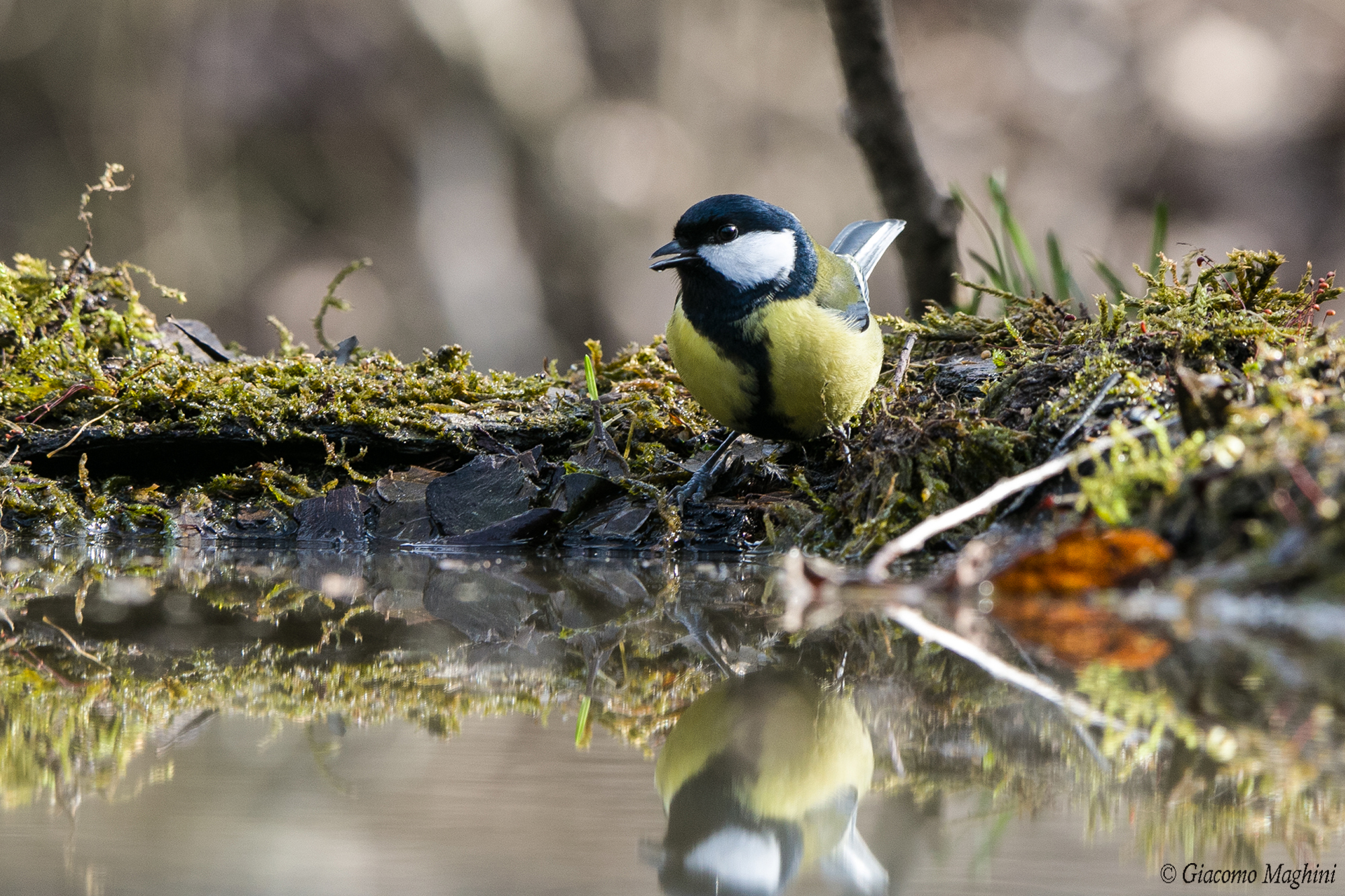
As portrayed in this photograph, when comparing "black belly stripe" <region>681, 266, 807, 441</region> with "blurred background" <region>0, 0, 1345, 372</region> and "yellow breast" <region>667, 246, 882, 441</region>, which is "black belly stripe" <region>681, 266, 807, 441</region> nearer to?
"yellow breast" <region>667, 246, 882, 441</region>

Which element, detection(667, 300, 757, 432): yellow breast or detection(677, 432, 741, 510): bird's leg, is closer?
detection(667, 300, 757, 432): yellow breast

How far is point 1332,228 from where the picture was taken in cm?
938

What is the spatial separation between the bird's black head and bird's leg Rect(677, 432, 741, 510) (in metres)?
0.41

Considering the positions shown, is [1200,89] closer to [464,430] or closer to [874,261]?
[874,261]

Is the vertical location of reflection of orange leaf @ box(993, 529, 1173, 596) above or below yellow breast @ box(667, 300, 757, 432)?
below

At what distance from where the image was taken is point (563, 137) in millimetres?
10531

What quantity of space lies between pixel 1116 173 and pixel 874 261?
7.01 m

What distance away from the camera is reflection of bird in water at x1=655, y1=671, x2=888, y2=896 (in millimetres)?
919

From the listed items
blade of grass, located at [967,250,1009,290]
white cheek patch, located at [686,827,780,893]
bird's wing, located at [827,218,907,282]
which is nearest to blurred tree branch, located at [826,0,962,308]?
blade of grass, located at [967,250,1009,290]

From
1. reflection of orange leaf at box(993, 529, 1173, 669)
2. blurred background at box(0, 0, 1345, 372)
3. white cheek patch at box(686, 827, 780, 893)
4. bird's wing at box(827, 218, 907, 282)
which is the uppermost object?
blurred background at box(0, 0, 1345, 372)

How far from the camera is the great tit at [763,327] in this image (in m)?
2.73

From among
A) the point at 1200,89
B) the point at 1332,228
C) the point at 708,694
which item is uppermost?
the point at 1200,89

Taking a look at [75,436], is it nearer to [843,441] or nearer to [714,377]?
[714,377]

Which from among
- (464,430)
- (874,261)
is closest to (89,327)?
(464,430)
